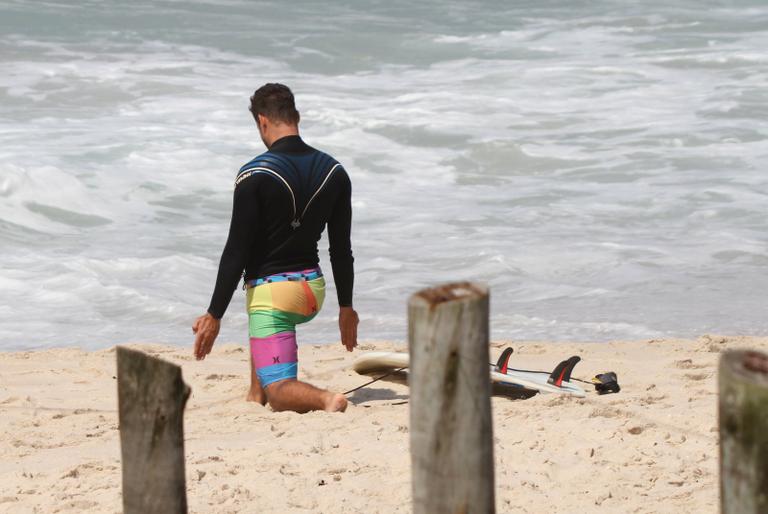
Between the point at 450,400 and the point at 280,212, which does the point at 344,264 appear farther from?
the point at 450,400

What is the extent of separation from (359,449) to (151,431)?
209cm

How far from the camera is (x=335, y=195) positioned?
18.3ft

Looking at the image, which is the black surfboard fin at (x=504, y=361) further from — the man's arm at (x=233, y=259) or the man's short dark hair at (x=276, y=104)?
the man's short dark hair at (x=276, y=104)

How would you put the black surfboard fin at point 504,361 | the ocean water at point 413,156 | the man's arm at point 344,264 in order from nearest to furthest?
1. the man's arm at point 344,264
2. the black surfboard fin at point 504,361
3. the ocean water at point 413,156

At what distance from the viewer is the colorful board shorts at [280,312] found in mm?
5598

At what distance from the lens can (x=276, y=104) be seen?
5500mm

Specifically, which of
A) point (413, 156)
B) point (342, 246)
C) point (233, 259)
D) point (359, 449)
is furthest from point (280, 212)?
point (413, 156)

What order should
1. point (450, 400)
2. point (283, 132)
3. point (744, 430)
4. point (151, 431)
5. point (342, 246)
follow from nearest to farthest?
point (744, 430) → point (450, 400) → point (151, 431) → point (283, 132) → point (342, 246)

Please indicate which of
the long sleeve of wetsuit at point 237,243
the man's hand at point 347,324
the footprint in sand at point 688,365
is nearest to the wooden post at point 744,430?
the long sleeve of wetsuit at point 237,243

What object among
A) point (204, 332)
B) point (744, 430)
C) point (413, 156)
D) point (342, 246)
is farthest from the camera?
point (413, 156)

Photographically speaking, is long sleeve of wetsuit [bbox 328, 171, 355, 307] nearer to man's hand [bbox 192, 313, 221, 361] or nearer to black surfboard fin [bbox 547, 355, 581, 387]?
man's hand [bbox 192, 313, 221, 361]

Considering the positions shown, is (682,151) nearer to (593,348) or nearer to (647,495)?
(593,348)

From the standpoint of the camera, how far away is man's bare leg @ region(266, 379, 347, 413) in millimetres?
5652

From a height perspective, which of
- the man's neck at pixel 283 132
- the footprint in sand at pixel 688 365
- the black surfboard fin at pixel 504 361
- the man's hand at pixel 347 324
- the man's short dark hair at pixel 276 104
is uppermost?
the man's short dark hair at pixel 276 104
